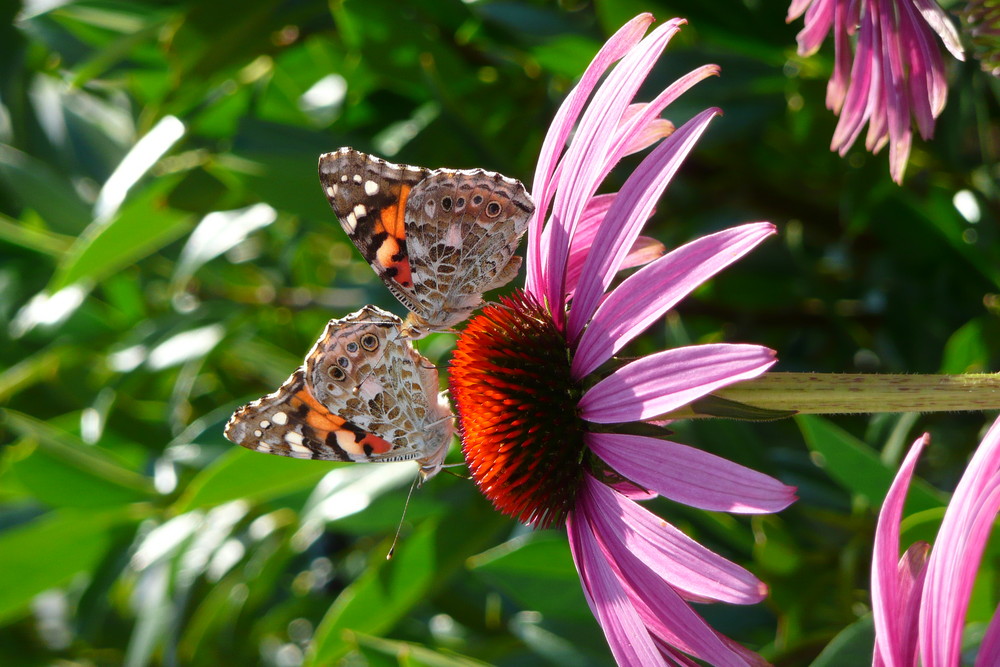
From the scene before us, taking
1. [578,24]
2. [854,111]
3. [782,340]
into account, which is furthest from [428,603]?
[854,111]

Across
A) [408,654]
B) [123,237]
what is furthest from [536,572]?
[123,237]

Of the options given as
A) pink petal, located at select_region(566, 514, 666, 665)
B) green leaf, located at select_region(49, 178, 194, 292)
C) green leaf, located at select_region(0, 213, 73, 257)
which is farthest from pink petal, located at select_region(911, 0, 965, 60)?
green leaf, located at select_region(0, 213, 73, 257)

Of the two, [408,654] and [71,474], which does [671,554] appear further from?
[71,474]

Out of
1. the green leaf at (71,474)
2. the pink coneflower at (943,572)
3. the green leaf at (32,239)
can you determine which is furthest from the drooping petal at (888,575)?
the green leaf at (32,239)

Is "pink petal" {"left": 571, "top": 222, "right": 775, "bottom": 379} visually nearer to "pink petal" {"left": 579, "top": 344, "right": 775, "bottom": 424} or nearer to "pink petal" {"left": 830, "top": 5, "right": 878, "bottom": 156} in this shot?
"pink petal" {"left": 579, "top": 344, "right": 775, "bottom": 424}

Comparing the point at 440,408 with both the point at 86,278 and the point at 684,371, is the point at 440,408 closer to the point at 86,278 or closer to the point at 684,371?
the point at 684,371

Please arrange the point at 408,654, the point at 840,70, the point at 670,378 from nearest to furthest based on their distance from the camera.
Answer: the point at 670,378 < the point at 840,70 < the point at 408,654
